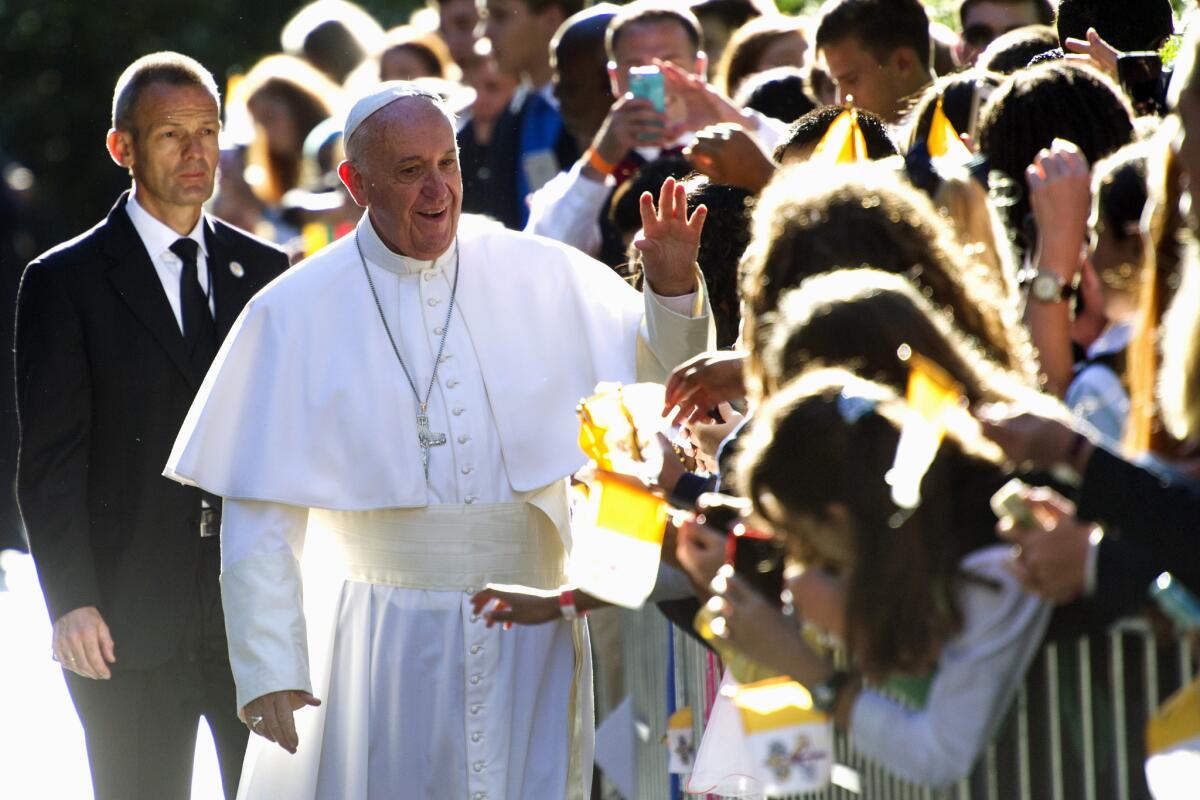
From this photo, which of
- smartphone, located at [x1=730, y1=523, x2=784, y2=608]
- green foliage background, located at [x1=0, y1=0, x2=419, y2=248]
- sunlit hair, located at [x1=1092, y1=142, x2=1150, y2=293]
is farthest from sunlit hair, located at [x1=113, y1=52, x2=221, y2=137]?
green foliage background, located at [x1=0, y1=0, x2=419, y2=248]

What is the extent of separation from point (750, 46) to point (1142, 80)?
119 inches

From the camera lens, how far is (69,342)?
18.6ft

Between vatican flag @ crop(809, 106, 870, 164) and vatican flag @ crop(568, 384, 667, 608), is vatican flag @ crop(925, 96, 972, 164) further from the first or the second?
vatican flag @ crop(568, 384, 667, 608)

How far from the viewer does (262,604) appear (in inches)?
187

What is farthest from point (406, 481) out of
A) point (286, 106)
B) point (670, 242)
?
point (286, 106)

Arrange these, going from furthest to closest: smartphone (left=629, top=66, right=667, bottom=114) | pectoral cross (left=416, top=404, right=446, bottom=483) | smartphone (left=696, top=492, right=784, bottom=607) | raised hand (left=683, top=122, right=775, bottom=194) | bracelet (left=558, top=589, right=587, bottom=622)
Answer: smartphone (left=629, top=66, right=667, bottom=114), raised hand (left=683, top=122, right=775, bottom=194), pectoral cross (left=416, top=404, right=446, bottom=483), bracelet (left=558, top=589, right=587, bottom=622), smartphone (left=696, top=492, right=784, bottom=607)

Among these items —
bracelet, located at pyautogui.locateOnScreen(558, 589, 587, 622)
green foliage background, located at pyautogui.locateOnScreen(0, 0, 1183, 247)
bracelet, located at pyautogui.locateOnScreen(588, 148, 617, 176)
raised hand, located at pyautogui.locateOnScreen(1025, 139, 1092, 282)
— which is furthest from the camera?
green foliage background, located at pyautogui.locateOnScreen(0, 0, 1183, 247)

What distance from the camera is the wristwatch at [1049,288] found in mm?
3891

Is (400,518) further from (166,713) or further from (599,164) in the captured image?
(599,164)

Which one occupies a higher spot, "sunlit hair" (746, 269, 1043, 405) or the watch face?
the watch face

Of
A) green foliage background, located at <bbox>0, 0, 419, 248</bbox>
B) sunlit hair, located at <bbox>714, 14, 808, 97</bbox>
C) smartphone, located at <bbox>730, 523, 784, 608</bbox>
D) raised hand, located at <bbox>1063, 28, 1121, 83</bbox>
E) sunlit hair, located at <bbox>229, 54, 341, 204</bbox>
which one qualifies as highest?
green foliage background, located at <bbox>0, 0, 419, 248</bbox>

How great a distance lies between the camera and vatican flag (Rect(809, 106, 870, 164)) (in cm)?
436

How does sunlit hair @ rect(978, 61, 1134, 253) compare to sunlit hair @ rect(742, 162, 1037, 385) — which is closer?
sunlit hair @ rect(742, 162, 1037, 385)

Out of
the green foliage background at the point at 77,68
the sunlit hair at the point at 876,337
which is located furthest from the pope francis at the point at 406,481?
the green foliage background at the point at 77,68
